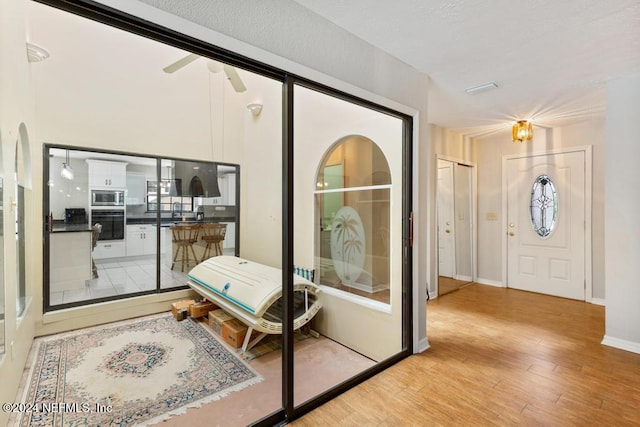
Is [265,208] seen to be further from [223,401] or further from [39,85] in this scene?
[39,85]

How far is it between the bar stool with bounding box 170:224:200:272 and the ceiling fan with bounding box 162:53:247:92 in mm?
1590

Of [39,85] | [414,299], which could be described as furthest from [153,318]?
[414,299]

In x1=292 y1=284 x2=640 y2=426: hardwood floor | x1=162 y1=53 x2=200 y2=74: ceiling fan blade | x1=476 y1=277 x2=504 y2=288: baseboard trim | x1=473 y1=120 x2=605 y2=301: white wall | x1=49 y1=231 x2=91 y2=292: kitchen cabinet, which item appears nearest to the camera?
x1=292 y1=284 x2=640 y2=426: hardwood floor

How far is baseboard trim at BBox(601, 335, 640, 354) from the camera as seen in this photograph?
2804 mm

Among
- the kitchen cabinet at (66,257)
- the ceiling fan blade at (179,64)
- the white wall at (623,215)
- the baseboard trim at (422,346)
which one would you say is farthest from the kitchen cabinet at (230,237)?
the white wall at (623,215)

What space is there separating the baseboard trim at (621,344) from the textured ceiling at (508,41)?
2.60 m

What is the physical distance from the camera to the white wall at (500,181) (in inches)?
168

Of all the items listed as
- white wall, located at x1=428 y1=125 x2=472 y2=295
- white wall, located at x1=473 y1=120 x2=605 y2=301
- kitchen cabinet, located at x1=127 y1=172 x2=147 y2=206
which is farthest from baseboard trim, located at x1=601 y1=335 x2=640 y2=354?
kitchen cabinet, located at x1=127 y1=172 x2=147 y2=206

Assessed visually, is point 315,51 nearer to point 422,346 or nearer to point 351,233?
point 351,233

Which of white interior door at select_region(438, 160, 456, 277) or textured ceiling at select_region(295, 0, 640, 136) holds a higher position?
textured ceiling at select_region(295, 0, 640, 136)

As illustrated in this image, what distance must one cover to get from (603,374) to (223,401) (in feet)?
10.1

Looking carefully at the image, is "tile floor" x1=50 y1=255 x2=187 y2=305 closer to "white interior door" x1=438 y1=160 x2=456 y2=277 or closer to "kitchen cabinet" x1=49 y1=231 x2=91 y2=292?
"kitchen cabinet" x1=49 y1=231 x2=91 y2=292

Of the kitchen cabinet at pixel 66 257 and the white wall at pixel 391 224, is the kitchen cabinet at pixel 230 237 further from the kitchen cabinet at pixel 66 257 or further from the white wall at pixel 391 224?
the kitchen cabinet at pixel 66 257

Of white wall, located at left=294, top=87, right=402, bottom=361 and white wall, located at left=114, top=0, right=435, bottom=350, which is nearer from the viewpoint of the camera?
white wall, located at left=114, top=0, right=435, bottom=350
